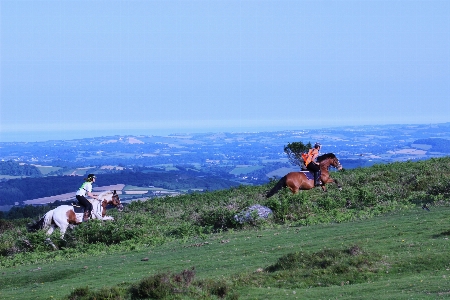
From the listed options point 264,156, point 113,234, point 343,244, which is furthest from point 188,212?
point 264,156

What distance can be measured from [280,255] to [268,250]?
98 cm

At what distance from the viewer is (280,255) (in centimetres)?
1775

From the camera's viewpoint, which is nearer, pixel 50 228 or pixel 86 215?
pixel 50 228

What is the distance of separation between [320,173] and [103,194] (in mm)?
8960

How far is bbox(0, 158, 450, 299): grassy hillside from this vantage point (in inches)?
552

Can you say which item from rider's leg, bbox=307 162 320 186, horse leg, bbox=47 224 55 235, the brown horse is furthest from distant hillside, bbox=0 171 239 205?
horse leg, bbox=47 224 55 235

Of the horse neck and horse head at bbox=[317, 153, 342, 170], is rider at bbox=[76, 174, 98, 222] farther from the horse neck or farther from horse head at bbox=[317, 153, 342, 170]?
horse head at bbox=[317, 153, 342, 170]

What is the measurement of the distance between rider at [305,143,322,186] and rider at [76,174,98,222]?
8794 mm

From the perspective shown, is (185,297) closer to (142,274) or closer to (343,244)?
(142,274)

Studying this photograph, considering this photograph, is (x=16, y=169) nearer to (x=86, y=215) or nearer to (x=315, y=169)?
(x=86, y=215)

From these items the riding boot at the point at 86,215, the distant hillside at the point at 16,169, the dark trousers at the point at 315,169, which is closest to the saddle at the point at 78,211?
the riding boot at the point at 86,215

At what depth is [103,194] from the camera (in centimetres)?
2741

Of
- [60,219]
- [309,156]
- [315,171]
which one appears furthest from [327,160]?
[60,219]

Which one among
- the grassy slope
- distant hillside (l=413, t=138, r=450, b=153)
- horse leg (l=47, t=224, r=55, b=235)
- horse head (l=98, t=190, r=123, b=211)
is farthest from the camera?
distant hillside (l=413, t=138, r=450, b=153)
